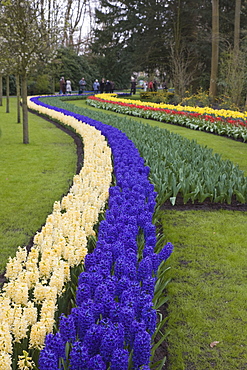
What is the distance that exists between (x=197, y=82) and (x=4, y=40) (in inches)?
852

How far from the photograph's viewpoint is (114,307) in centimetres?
217

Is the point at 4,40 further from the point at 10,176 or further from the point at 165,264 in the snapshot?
the point at 165,264

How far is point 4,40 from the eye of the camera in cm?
875

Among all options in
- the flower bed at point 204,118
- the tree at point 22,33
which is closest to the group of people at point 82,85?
the flower bed at point 204,118

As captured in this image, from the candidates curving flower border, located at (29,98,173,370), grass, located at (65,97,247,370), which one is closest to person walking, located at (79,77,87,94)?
grass, located at (65,97,247,370)

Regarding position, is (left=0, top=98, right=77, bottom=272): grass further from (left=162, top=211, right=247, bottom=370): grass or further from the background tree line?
the background tree line

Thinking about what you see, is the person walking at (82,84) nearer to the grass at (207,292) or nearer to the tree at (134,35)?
the tree at (134,35)

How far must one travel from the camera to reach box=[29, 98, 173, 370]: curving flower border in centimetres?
186

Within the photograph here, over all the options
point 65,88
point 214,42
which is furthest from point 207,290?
point 65,88

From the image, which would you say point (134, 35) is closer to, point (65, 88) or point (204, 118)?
point (65, 88)

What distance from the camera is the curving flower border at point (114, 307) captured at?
1.86 meters

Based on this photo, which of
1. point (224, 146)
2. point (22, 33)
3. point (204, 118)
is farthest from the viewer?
point (204, 118)

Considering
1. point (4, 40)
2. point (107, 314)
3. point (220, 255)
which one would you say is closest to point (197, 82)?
point (4, 40)

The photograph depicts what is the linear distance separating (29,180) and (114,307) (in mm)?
5442
